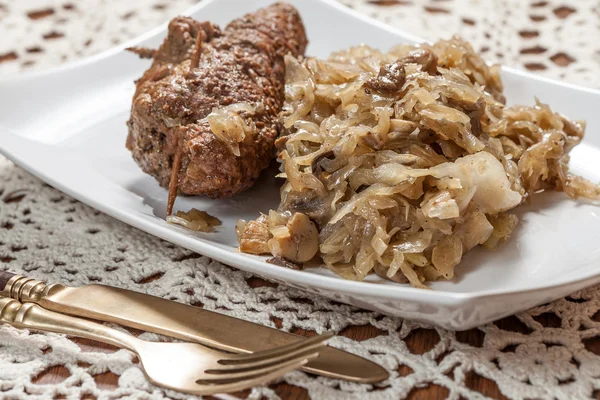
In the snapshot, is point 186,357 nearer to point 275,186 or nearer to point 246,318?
point 246,318

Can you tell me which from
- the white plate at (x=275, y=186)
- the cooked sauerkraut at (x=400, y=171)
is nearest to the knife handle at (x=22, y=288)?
the white plate at (x=275, y=186)

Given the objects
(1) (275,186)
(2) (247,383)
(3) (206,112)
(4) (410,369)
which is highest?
(3) (206,112)

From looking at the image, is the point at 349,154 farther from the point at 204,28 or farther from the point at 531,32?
the point at 531,32

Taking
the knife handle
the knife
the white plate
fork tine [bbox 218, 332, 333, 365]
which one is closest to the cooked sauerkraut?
the white plate

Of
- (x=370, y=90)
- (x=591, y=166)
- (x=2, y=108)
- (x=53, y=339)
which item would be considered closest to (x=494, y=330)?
(x=370, y=90)

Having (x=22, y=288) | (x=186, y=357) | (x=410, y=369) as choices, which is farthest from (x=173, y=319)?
(x=410, y=369)

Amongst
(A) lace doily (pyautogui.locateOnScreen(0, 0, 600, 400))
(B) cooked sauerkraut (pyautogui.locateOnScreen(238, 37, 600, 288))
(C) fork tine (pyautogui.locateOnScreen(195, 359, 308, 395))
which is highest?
(B) cooked sauerkraut (pyautogui.locateOnScreen(238, 37, 600, 288))

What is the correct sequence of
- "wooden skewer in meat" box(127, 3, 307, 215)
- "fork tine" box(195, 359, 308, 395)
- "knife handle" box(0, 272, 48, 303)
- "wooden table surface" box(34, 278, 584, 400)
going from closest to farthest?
"fork tine" box(195, 359, 308, 395) < "wooden table surface" box(34, 278, 584, 400) < "knife handle" box(0, 272, 48, 303) < "wooden skewer in meat" box(127, 3, 307, 215)

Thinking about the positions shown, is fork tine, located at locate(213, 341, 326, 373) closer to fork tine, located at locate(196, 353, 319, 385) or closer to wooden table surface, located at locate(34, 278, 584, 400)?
fork tine, located at locate(196, 353, 319, 385)
